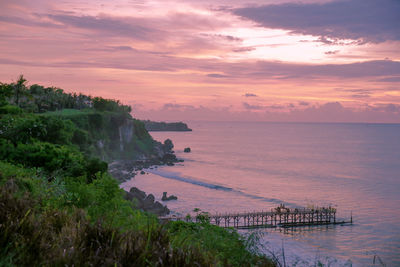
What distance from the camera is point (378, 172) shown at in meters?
97.6

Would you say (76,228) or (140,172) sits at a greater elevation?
(76,228)

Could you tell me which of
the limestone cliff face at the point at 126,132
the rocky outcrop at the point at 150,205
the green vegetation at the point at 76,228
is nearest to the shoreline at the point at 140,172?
the rocky outcrop at the point at 150,205

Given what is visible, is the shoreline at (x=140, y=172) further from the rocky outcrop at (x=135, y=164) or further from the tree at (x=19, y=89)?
the tree at (x=19, y=89)

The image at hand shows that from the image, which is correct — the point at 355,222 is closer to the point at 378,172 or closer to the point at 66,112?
the point at 378,172

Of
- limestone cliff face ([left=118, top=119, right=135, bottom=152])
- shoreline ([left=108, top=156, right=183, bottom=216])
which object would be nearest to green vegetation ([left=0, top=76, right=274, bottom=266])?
shoreline ([left=108, top=156, right=183, bottom=216])

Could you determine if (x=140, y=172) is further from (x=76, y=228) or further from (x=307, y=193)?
(x=76, y=228)

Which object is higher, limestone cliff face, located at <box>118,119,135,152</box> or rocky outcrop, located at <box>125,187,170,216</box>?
limestone cliff face, located at <box>118,119,135,152</box>

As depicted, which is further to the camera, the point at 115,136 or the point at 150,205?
the point at 115,136

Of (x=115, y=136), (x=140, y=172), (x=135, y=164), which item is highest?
(x=115, y=136)

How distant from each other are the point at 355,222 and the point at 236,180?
34.4m

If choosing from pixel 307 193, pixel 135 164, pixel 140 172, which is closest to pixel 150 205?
pixel 307 193

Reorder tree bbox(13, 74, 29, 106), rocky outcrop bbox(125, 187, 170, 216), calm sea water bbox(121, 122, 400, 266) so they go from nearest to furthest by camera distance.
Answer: calm sea water bbox(121, 122, 400, 266) → rocky outcrop bbox(125, 187, 170, 216) → tree bbox(13, 74, 29, 106)

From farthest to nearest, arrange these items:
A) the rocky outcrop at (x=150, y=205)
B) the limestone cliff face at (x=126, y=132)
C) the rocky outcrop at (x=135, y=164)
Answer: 1. the limestone cliff face at (x=126, y=132)
2. the rocky outcrop at (x=135, y=164)
3. the rocky outcrop at (x=150, y=205)

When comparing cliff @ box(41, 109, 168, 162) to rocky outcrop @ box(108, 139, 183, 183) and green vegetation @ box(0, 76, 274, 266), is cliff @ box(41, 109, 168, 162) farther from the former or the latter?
green vegetation @ box(0, 76, 274, 266)
